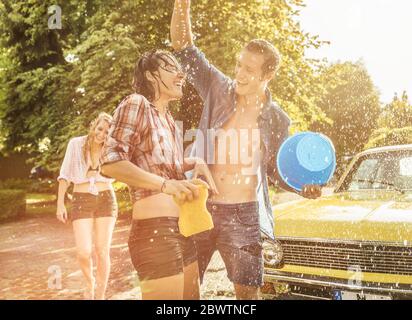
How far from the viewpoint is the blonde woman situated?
364cm

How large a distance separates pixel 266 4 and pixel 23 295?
16.9ft

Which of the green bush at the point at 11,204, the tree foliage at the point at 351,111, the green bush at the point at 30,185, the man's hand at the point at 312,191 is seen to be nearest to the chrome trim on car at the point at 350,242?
the man's hand at the point at 312,191

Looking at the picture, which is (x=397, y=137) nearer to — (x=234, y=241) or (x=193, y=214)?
(x=234, y=241)

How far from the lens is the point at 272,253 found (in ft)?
11.2

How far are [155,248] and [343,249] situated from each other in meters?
1.49

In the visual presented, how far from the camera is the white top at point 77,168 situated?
3680 mm

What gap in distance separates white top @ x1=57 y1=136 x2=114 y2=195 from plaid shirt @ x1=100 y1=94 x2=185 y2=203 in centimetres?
150

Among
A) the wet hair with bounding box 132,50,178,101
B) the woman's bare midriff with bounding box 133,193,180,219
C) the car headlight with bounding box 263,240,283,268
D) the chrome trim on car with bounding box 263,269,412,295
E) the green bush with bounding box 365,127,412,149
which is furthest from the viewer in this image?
the green bush with bounding box 365,127,412,149

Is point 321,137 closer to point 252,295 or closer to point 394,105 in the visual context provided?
point 252,295

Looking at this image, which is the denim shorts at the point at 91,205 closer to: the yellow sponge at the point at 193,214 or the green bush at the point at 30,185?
the yellow sponge at the point at 193,214

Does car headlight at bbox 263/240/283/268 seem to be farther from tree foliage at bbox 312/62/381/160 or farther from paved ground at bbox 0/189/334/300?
tree foliage at bbox 312/62/381/160

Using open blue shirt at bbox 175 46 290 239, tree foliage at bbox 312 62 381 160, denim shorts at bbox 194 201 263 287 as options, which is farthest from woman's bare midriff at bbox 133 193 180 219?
tree foliage at bbox 312 62 381 160
